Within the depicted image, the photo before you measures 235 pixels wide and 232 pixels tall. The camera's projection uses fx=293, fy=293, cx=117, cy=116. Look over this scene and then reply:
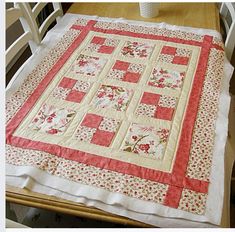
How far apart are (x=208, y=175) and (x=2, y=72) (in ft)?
2.47

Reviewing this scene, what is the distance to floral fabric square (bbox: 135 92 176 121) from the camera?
1.10 m

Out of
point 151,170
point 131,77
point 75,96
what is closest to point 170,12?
point 131,77

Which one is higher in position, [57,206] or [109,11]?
[109,11]

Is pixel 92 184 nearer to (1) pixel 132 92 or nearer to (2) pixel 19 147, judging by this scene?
(2) pixel 19 147

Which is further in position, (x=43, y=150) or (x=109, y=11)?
(x=109, y=11)

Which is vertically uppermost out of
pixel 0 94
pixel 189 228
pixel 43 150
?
pixel 0 94

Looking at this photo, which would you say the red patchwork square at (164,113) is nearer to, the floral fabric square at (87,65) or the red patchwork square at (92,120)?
the red patchwork square at (92,120)

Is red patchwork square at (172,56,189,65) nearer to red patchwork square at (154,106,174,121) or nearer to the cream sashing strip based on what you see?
the cream sashing strip

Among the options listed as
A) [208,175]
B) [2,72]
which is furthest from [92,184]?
[2,72]

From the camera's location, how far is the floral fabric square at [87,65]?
129 cm

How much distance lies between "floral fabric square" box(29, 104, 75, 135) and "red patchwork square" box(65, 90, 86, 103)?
0.20 feet

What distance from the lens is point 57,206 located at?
0.89 m

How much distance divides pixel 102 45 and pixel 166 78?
0.38 m

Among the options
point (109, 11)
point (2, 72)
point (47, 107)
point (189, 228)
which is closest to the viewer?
point (189, 228)
